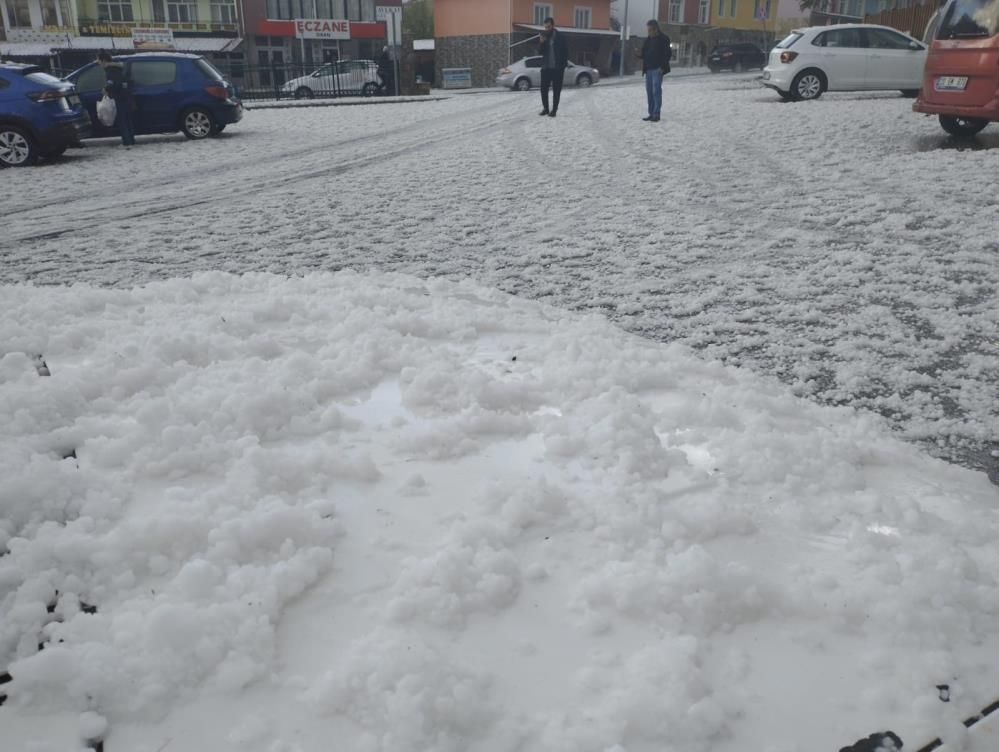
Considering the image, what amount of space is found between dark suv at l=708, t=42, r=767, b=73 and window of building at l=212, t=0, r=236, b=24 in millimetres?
26717

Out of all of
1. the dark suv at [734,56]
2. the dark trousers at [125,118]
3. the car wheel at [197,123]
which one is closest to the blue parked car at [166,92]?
the car wheel at [197,123]

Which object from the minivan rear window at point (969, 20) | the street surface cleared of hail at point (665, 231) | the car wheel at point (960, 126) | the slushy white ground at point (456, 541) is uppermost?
the minivan rear window at point (969, 20)

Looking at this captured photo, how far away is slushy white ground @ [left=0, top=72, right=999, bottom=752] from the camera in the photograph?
1.59 meters

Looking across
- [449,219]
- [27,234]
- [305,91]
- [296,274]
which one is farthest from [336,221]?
[305,91]

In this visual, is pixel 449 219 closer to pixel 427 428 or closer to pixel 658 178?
pixel 658 178

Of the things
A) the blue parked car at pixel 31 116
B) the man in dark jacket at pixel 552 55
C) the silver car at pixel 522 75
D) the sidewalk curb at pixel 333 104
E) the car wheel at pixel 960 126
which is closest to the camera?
the car wheel at pixel 960 126

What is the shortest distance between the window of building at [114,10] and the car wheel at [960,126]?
1726 inches

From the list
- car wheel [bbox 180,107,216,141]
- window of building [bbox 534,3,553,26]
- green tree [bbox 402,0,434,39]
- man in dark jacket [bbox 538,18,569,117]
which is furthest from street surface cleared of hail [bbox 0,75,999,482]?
green tree [bbox 402,0,434,39]

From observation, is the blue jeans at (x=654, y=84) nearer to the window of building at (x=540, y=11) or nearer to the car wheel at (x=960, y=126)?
the car wheel at (x=960, y=126)

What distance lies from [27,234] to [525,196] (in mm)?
4633

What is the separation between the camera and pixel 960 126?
33.2ft

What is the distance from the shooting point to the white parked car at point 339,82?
28.2 metres

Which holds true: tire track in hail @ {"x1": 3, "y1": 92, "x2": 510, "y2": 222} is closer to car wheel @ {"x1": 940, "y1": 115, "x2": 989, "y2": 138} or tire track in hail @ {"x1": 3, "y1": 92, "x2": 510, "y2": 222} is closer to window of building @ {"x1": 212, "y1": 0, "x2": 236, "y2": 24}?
car wheel @ {"x1": 940, "y1": 115, "x2": 989, "y2": 138}

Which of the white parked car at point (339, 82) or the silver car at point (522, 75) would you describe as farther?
the silver car at point (522, 75)
